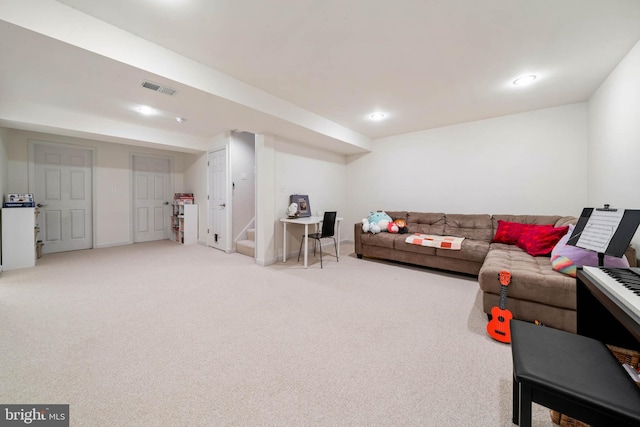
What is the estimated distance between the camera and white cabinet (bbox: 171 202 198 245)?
5.49 meters

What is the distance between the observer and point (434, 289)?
2.92 metres

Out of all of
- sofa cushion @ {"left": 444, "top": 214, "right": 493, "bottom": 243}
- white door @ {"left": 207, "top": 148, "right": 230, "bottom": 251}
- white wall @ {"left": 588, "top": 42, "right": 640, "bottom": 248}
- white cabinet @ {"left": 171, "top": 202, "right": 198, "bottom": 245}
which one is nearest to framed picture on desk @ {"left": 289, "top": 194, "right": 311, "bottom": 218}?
white door @ {"left": 207, "top": 148, "right": 230, "bottom": 251}

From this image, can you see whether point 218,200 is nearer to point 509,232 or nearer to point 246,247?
point 246,247

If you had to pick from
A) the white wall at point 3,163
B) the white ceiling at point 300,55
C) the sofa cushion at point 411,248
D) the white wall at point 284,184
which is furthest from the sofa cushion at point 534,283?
the white wall at point 3,163

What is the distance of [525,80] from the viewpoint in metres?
2.68

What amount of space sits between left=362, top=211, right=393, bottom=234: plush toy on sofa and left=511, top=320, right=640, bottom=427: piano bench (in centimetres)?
312

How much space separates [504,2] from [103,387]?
3.42 m

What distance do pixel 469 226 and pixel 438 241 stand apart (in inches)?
29.8

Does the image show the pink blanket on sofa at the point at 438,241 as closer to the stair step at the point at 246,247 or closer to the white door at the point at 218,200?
the stair step at the point at 246,247

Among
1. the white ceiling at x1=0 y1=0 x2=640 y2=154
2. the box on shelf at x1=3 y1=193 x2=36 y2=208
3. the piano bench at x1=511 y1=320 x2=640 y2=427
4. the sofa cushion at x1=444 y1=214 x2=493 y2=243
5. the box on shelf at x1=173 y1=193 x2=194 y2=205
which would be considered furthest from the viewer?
the box on shelf at x1=173 y1=193 x2=194 y2=205

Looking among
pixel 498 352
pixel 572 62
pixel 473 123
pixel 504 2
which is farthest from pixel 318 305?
pixel 473 123

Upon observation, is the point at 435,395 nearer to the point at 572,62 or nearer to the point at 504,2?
the point at 504,2

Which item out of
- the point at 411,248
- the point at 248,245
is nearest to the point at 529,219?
the point at 411,248

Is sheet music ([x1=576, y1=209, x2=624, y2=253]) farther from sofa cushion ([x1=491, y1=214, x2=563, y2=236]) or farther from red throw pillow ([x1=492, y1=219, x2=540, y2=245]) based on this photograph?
sofa cushion ([x1=491, y1=214, x2=563, y2=236])
